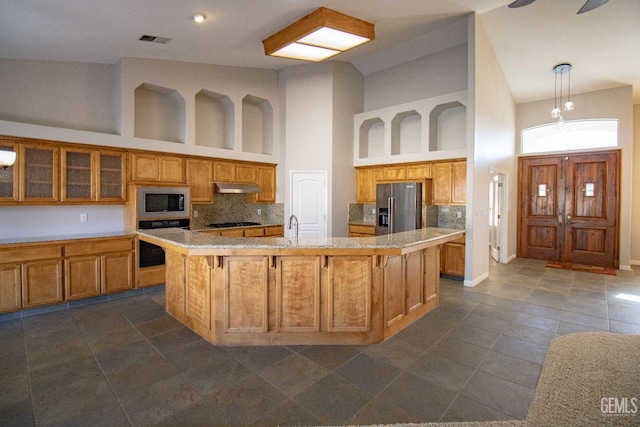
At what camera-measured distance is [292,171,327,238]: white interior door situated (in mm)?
6461

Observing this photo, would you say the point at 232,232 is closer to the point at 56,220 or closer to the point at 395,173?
the point at 56,220

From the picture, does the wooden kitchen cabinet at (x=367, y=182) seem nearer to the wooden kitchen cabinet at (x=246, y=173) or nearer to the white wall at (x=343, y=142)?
the white wall at (x=343, y=142)

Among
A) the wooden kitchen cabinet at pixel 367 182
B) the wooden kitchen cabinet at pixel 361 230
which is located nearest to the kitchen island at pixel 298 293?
the wooden kitchen cabinet at pixel 361 230

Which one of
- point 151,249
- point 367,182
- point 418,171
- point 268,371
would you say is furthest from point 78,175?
point 418,171

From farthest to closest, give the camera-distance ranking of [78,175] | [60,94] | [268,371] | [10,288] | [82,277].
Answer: [60,94] → [78,175] → [82,277] → [10,288] → [268,371]

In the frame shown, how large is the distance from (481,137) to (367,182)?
7.92 feet

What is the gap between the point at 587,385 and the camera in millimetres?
2385

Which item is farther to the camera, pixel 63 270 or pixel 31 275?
pixel 63 270

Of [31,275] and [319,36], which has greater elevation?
[319,36]

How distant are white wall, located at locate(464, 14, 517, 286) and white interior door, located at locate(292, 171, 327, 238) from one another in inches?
109

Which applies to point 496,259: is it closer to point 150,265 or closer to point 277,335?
point 277,335

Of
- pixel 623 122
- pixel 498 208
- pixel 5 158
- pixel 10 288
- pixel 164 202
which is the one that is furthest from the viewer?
pixel 498 208

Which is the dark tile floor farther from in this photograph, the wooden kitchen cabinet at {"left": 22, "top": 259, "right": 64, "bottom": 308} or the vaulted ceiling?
the vaulted ceiling

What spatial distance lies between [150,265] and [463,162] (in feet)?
18.3
